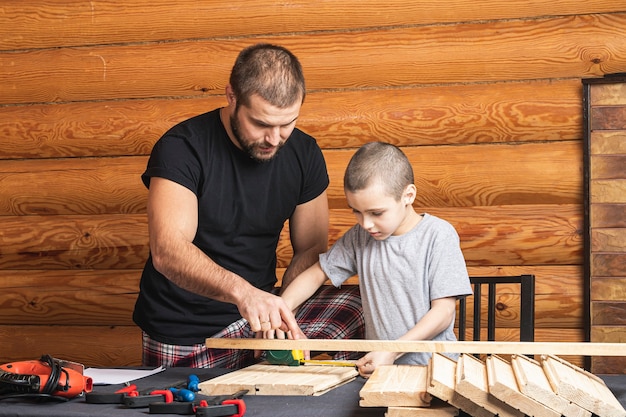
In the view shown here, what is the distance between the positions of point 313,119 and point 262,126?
4.56 feet

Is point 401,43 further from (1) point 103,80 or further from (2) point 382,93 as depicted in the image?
(1) point 103,80

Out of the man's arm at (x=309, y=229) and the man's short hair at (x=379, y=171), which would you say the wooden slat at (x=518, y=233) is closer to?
the man's arm at (x=309, y=229)

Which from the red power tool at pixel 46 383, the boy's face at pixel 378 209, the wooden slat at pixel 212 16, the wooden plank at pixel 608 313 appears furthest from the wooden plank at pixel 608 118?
the red power tool at pixel 46 383

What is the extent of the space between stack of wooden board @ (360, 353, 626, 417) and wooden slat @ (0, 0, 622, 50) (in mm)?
2530

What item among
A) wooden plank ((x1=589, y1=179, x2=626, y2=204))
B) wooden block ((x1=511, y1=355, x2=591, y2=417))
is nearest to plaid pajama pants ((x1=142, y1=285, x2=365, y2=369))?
wooden block ((x1=511, y1=355, x2=591, y2=417))

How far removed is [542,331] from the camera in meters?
4.13

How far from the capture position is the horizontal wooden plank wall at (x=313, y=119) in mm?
4078

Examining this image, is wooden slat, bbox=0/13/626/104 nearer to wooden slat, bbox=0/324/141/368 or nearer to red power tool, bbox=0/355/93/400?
wooden slat, bbox=0/324/141/368

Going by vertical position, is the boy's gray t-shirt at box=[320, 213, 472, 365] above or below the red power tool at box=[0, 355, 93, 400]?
above

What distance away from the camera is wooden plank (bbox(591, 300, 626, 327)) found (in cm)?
394

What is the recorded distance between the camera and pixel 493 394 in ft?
5.78

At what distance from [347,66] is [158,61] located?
1.03 metres

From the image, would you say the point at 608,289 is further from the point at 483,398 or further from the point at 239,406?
the point at 239,406

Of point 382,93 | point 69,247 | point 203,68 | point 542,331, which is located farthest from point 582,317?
point 69,247
